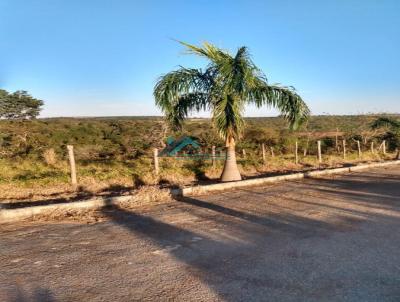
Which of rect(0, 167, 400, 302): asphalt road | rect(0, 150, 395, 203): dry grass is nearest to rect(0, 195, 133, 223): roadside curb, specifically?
rect(0, 167, 400, 302): asphalt road

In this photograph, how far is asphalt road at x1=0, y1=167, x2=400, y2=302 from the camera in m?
3.56

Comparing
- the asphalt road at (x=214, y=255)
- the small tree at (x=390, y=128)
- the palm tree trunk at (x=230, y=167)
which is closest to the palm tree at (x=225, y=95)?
the palm tree trunk at (x=230, y=167)

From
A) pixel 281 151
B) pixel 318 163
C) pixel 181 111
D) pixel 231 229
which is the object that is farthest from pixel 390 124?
pixel 231 229

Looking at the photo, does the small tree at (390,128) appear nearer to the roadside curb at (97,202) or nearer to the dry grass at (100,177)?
the dry grass at (100,177)

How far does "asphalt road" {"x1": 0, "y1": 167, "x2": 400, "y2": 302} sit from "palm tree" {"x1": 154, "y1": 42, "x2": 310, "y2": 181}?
3.45m

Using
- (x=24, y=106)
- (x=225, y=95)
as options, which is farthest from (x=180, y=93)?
(x=24, y=106)

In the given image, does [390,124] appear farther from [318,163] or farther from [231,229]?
[231,229]

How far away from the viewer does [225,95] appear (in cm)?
1073

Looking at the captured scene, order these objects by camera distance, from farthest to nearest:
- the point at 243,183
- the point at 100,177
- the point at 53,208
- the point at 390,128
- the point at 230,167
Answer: the point at 390,128
the point at 230,167
the point at 100,177
the point at 243,183
the point at 53,208

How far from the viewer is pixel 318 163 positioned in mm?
17328

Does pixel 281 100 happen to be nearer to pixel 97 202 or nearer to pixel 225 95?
pixel 225 95

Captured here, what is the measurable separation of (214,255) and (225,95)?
6.72m

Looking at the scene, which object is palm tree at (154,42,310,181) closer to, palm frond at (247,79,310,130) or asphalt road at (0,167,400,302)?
palm frond at (247,79,310,130)

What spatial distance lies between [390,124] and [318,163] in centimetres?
1021
